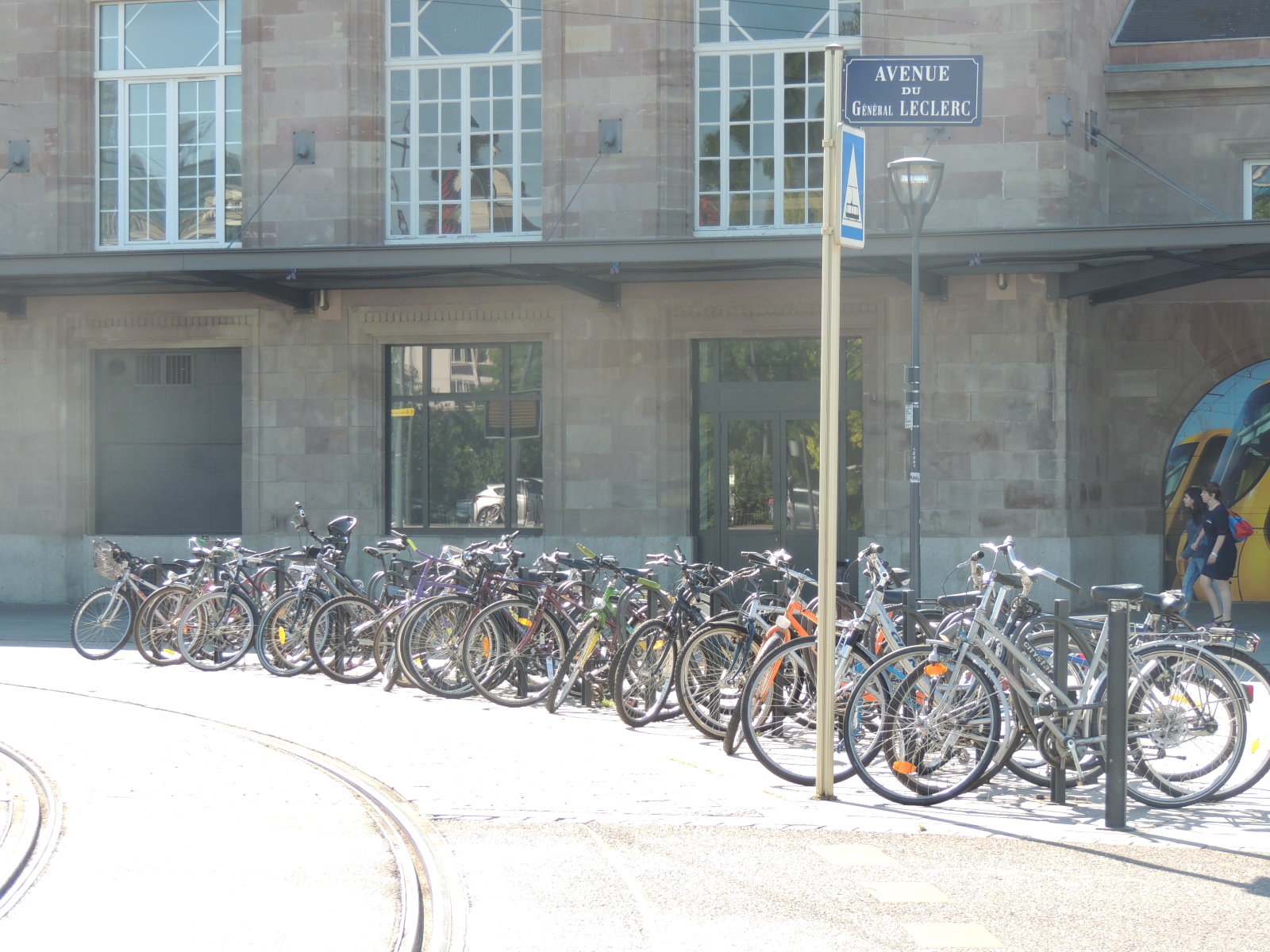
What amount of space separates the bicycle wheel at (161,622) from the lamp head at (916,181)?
6847 millimetres

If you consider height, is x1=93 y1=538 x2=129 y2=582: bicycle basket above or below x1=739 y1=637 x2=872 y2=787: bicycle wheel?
above

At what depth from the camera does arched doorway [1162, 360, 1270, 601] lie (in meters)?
17.5

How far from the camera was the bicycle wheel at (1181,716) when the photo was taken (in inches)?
273

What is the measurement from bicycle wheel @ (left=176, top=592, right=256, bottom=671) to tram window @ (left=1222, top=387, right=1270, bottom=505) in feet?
37.9

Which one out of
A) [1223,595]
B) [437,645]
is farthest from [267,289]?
[1223,595]

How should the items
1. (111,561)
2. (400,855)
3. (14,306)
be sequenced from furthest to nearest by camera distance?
1. (14,306)
2. (111,561)
3. (400,855)

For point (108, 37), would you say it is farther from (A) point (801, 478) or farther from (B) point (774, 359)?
(A) point (801, 478)

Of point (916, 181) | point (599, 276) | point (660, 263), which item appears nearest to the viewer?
point (916, 181)

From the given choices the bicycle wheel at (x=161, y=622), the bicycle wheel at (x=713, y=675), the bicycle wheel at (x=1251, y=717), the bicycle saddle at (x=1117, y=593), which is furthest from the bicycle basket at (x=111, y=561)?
the bicycle wheel at (x=1251, y=717)

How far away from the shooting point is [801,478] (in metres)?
17.3

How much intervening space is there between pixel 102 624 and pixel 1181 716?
9.57 m

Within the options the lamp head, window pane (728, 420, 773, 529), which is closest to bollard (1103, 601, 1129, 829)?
the lamp head

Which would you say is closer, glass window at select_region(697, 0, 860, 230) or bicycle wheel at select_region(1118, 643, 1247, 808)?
bicycle wheel at select_region(1118, 643, 1247, 808)

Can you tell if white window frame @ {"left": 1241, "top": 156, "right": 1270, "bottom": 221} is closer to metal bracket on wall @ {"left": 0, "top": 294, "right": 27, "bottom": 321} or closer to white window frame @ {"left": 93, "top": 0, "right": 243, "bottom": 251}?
white window frame @ {"left": 93, "top": 0, "right": 243, "bottom": 251}
